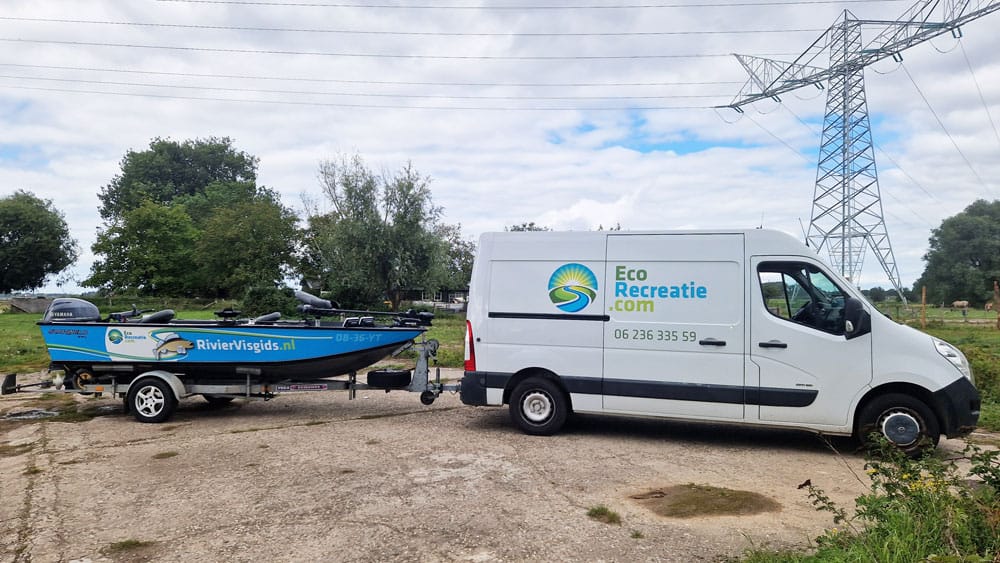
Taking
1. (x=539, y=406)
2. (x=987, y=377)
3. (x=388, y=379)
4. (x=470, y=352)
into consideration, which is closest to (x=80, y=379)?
(x=388, y=379)

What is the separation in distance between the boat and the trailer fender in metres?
0.17

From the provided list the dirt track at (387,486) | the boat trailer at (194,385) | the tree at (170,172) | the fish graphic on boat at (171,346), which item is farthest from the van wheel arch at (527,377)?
the tree at (170,172)

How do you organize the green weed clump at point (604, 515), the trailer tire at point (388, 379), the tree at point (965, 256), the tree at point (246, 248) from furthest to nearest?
the tree at point (965, 256) → the tree at point (246, 248) → the trailer tire at point (388, 379) → the green weed clump at point (604, 515)

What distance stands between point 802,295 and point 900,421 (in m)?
1.64

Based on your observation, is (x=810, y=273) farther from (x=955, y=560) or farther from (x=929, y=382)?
(x=955, y=560)

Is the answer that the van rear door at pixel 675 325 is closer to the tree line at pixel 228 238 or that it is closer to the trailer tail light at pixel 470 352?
the trailer tail light at pixel 470 352

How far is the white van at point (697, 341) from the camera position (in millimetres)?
6891

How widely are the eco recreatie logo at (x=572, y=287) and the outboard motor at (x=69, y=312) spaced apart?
709 centimetres

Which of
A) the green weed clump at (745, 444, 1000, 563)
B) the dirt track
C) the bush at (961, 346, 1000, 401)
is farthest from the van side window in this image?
the bush at (961, 346, 1000, 401)

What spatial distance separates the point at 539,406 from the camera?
320 inches

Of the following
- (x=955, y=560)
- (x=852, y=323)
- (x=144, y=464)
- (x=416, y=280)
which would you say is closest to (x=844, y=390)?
(x=852, y=323)

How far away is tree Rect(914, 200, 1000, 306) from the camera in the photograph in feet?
223

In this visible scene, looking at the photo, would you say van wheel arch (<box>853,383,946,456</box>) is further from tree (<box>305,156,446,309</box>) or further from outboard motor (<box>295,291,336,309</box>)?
tree (<box>305,156,446,309</box>)

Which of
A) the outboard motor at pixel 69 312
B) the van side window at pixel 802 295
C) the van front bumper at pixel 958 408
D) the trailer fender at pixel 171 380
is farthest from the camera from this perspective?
the outboard motor at pixel 69 312
